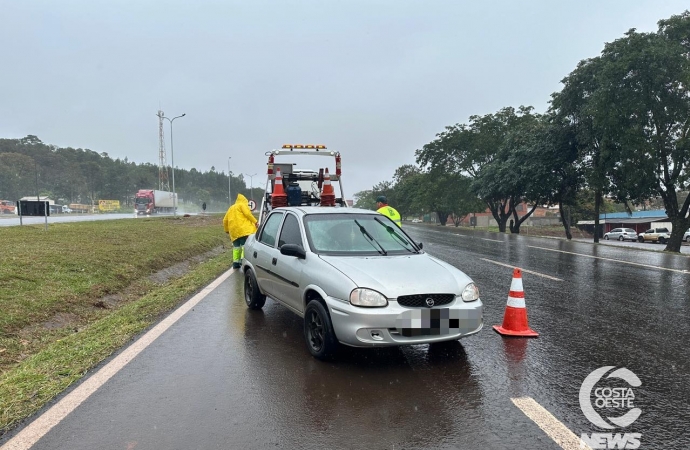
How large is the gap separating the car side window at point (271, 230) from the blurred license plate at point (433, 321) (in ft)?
8.28

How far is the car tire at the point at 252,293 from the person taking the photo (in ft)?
21.8

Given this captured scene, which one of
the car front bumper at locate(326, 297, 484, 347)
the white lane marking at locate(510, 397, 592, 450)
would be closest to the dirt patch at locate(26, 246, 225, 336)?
the car front bumper at locate(326, 297, 484, 347)

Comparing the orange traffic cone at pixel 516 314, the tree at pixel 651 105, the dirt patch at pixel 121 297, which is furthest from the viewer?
the tree at pixel 651 105

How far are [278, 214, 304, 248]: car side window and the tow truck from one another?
7.20m

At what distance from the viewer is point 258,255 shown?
21.3ft

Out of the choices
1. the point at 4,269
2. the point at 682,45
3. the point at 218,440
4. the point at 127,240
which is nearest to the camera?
the point at 218,440

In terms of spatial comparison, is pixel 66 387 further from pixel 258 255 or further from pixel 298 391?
→ pixel 258 255

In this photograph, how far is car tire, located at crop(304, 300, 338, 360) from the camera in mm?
4367

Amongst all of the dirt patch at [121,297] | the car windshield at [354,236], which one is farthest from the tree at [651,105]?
the car windshield at [354,236]

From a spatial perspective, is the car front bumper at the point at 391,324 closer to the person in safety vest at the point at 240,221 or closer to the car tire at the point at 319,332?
the car tire at the point at 319,332

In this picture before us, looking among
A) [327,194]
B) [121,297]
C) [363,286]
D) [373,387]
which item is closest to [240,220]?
[121,297]

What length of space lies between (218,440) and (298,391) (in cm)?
91

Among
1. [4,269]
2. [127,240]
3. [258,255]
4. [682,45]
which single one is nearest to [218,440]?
[258,255]
